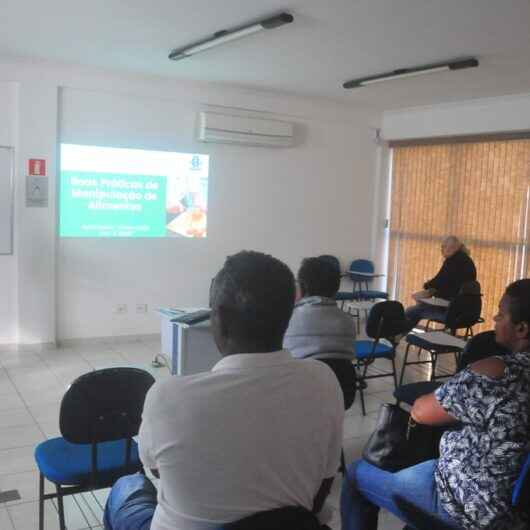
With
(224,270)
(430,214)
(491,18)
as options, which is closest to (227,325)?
(224,270)

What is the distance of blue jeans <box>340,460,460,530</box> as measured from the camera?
2.01 metres

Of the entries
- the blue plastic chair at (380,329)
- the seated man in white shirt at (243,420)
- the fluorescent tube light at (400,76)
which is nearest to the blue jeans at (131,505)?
the seated man in white shirt at (243,420)

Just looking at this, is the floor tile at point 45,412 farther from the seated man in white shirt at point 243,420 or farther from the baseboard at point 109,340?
the seated man in white shirt at point 243,420

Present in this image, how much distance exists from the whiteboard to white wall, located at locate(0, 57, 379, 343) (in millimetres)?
88

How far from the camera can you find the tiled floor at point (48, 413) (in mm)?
2867

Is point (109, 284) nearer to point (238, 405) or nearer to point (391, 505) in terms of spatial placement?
point (391, 505)

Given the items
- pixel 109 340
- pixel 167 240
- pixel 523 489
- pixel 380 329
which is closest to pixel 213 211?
pixel 167 240

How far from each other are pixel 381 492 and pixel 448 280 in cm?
428

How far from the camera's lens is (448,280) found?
6102 millimetres

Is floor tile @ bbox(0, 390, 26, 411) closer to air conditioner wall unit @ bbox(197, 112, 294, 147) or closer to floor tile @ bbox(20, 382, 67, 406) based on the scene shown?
floor tile @ bbox(20, 382, 67, 406)

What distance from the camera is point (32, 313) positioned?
5.75 metres

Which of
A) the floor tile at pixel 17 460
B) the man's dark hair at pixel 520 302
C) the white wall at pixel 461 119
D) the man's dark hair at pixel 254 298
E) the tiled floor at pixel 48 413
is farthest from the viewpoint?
the white wall at pixel 461 119

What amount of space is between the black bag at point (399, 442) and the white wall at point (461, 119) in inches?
189

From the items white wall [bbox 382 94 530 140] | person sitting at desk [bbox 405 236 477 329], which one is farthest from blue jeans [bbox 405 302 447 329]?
white wall [bbox 382 94 530 140]
